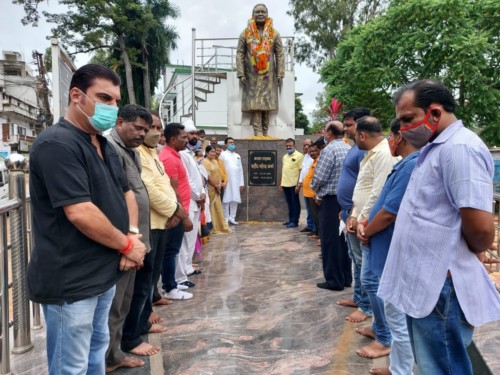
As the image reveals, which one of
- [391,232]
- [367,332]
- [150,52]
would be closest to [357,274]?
[367,332]

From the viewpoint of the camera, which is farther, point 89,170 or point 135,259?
point 135,259

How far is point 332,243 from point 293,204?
4.23 m

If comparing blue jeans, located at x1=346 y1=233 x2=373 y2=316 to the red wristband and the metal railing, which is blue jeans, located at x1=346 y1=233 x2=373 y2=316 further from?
the metal railing

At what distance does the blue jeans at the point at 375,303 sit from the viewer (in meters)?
2.93

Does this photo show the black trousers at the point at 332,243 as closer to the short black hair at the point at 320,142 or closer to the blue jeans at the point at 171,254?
the blue jeans at the point at 171,254

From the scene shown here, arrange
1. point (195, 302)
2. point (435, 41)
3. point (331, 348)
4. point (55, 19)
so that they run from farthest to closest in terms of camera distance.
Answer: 1. point (55, 19)
2. point (435, 41)
3. point (195, 302)
4. point (331, 348)

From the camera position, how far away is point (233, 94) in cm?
1009

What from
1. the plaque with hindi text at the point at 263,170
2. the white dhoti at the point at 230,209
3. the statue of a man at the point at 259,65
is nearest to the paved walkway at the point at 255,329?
the white dhoti at the point at 230,209

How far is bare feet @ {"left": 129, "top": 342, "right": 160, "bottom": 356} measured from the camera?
298 centimetres

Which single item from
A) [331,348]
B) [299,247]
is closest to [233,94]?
[299,247]

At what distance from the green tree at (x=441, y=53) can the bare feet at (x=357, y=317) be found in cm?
1143

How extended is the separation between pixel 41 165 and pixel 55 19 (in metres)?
24.8

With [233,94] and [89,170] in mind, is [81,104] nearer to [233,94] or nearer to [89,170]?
[89,170]

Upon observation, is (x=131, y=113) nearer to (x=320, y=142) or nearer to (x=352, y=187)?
(x=352, y=187)
